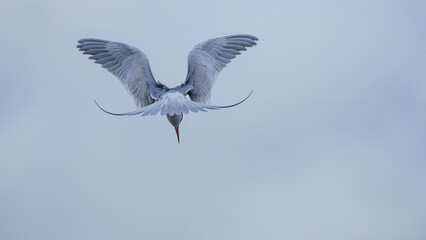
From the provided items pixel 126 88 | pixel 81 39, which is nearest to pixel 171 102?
pixel 126 88

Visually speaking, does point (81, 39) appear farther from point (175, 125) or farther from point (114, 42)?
point (175, 125)

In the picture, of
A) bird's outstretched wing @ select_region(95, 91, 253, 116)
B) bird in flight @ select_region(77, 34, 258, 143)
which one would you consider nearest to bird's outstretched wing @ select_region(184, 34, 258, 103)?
bird in flight @ select_region(77, 34, 258, 143)

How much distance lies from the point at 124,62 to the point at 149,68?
81cm

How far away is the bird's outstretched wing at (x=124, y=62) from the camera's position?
17469mm

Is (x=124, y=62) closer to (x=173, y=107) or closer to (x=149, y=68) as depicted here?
(x=149, y=68)

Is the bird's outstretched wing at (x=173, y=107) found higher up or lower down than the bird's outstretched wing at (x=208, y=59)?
lower down

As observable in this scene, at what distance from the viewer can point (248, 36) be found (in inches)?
746

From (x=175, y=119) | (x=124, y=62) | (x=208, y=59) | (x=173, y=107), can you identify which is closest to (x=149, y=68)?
(x=124, y=62)

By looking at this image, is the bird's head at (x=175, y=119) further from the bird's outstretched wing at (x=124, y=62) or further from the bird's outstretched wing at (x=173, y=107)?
the bird's outstretched wing at (x=124, y=62)

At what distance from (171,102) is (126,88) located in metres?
3.58

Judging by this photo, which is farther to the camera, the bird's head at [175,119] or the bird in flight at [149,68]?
the bird in flight at [149,68]

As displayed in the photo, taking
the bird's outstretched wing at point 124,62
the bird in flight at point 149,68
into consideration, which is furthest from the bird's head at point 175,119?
the bird's outstretched wing at point 124,62

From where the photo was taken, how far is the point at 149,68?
17703 millimetres

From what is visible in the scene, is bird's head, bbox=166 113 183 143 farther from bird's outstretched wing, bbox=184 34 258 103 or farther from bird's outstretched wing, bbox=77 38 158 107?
bird's outstretched wing, bbox=77 38 158 107
